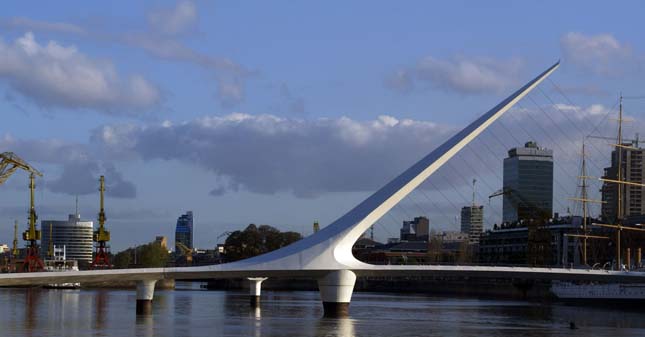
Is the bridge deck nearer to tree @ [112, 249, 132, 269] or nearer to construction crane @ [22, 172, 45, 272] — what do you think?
A: construction crane @ [22, 172, 45, 272]

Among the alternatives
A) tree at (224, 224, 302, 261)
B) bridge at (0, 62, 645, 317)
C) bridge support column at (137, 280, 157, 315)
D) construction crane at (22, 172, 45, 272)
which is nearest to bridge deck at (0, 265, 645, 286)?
bridge at (0, 62, 645, 317)

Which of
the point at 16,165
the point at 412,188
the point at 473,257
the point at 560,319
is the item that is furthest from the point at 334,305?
the point at 473,257

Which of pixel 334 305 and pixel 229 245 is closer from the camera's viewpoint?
pixel 334 305

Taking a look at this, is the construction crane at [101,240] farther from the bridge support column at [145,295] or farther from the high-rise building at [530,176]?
the high-rise building at [530,176]

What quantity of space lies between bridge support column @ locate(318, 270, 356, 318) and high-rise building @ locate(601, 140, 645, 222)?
255 feet

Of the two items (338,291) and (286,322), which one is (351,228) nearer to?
(338,291)

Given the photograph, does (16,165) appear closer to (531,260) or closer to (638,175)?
(531,260)

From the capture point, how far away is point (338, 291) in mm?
52750

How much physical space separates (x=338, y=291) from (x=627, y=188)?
361 feet

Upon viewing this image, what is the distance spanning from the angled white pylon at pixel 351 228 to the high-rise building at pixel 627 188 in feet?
239

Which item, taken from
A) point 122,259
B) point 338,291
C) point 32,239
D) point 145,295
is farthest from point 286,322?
point 122,259

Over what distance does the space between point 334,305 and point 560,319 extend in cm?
1275

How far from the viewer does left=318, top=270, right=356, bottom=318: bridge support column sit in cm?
5250

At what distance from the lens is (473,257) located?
135 meters
